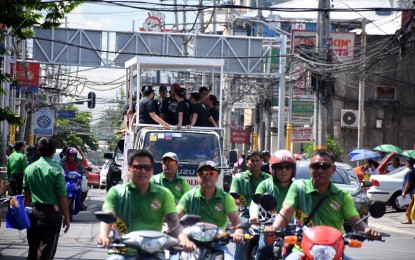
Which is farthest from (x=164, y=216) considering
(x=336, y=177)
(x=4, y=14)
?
(x=336, y=177)

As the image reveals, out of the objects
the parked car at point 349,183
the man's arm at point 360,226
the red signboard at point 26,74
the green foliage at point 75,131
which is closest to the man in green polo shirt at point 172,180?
the man's arm at point 360,226

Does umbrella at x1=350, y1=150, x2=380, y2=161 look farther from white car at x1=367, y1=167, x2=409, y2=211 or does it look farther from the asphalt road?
the asphalt road

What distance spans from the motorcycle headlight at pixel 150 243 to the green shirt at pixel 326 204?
6.13 ft

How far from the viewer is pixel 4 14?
1709 cm

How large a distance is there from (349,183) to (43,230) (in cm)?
1217

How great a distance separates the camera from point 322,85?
98.6ft

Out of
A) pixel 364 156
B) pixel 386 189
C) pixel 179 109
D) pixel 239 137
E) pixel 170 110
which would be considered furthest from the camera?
pixel 239 137

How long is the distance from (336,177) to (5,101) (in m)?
12.1

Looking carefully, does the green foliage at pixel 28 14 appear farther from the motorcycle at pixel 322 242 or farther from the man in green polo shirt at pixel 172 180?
the motorcycle at pixel 322 242

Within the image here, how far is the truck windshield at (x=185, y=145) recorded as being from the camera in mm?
19359

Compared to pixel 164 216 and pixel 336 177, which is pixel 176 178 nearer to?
pixel 164 216

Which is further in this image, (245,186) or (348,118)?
(348,118)

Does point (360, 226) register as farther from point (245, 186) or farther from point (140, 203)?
point (245, 186)

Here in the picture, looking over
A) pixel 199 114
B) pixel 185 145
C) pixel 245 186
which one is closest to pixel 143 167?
pixel 245 186
